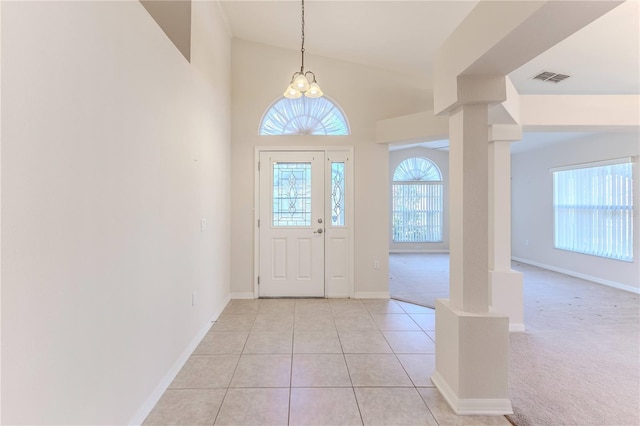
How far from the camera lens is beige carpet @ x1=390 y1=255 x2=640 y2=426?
1.84 meters

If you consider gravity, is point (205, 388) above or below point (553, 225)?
below

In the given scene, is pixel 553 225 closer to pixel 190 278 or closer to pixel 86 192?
pixel 190 278

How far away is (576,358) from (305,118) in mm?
4076

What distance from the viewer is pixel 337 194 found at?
414 cm

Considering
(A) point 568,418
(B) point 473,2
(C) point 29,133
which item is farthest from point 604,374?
(C) point 29,133

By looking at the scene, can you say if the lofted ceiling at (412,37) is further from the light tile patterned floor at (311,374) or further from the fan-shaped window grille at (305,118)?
the light tile patterned floor at (311,374)

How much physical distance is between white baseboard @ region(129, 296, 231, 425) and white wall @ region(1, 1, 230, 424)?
0.05m

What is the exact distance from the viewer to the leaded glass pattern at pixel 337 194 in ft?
13.6

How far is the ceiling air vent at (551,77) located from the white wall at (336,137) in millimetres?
1493

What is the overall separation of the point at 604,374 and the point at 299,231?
337 cm

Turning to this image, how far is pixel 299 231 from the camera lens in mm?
4121

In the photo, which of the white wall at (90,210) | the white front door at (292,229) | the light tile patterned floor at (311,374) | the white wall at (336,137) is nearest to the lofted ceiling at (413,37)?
the white wall at (336,137)

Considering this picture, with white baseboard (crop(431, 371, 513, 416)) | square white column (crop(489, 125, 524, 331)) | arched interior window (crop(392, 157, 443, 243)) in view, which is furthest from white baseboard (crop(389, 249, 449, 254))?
white baseboard (crop(431, 371, 513, 416))

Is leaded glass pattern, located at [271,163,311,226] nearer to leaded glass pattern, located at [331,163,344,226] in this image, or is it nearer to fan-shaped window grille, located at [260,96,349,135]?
leaded glass pattern, located at [331,163,344,226]
